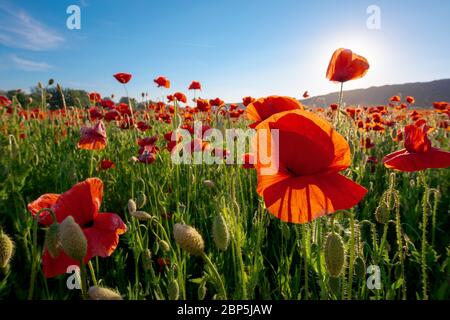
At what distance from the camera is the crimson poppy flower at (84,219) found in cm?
90

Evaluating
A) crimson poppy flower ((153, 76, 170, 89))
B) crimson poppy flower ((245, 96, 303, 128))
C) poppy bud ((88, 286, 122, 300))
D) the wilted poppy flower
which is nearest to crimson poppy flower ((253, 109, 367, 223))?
crimson poppy flower ((245, 96, 303, 128))

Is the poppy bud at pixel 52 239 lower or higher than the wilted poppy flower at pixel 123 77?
lower

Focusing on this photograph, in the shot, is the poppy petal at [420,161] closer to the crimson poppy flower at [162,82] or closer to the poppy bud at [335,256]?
the poppy bud at [335,256]

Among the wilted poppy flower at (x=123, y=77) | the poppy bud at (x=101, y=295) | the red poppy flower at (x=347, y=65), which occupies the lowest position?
the poppy bud at (x=101, y=295)

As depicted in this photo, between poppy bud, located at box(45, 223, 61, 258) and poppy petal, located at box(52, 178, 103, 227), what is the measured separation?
0.08 m

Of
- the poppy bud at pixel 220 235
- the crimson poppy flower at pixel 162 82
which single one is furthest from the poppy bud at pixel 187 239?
the crimson poppy flower at pixel 162 82

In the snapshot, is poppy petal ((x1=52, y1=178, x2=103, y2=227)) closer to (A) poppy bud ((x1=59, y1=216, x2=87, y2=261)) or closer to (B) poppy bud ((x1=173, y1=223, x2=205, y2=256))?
(A) poppy bud ((x1=59, y1=216, x2=87, y2=261))

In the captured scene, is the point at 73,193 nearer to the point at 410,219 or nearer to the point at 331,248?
the point at 331,248

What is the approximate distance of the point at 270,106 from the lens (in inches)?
50.3

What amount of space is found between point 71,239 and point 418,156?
1.33 m

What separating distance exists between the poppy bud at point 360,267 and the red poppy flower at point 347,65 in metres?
0.92

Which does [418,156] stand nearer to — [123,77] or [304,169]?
[304,169]
